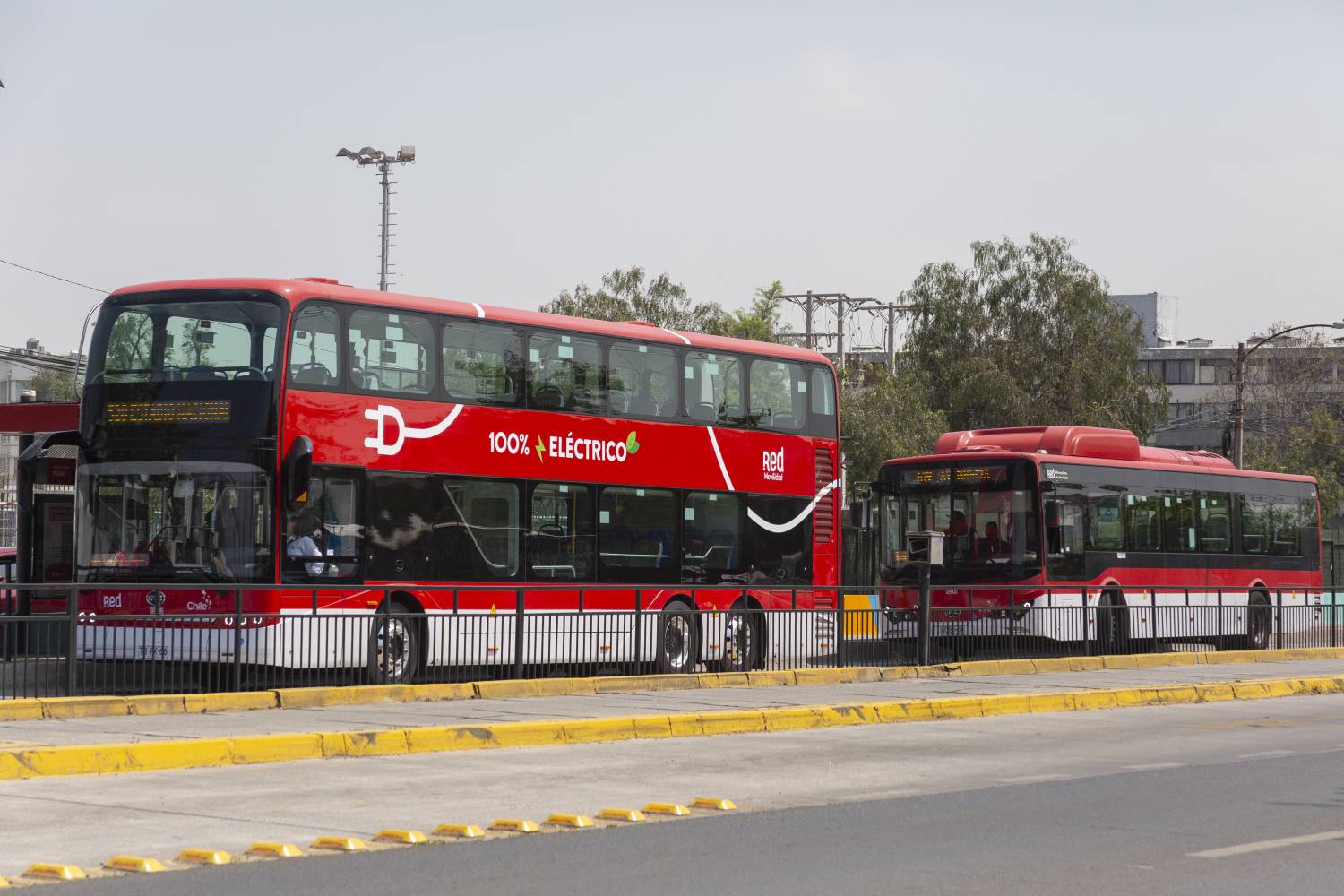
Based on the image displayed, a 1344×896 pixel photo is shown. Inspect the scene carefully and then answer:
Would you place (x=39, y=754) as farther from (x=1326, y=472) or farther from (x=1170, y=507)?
(x=1326, y=472)

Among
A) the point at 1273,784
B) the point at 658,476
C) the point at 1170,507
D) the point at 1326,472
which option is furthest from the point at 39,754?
the point at 1326,472

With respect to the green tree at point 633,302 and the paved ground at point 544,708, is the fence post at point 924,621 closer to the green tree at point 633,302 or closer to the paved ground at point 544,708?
the paved ground at point 544,708

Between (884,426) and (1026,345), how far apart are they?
7.44 meters

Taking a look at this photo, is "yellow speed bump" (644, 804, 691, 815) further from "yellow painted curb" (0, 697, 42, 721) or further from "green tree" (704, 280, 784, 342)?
"green tree" (704, 280, 784, 342)

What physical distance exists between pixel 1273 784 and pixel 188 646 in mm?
10018

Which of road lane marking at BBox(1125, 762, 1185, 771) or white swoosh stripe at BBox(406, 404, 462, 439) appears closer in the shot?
road lane marking at BBox(1125, 762, 1185, 771)

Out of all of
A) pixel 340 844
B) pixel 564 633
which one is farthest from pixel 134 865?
pixel 564 633

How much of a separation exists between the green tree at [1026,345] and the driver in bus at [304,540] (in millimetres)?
44913

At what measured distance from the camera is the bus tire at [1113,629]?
1043 inches

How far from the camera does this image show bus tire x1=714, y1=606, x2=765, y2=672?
22922 millimetres


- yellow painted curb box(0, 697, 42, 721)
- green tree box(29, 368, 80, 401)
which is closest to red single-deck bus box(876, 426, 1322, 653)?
yellow painted curb box(0, 697, 42, 721)

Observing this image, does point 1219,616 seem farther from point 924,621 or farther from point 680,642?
point 680,642

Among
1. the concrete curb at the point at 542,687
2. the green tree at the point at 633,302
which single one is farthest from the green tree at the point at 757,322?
the concrete curb at the point at 542,687

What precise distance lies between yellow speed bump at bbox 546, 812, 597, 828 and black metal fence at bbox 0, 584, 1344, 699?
25.2ft
